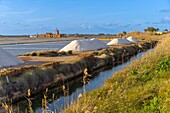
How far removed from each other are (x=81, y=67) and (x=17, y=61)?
477 centimetres

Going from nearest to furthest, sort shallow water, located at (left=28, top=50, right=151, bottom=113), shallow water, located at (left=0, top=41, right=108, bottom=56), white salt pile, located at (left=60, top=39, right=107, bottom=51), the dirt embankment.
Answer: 1. shallow water, located at (left=28, top=50, right=151, bottom=113)
2. the dirt embankment
3. white salt pile, located at (left=60, top=39, right=107, bottom=51)
4. shallow water, located at (left=0, top=41, right=108, bottom=56)

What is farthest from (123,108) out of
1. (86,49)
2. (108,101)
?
(86,49)

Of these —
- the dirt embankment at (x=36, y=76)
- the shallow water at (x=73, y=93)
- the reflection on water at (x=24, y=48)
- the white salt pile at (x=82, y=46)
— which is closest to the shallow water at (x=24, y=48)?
the reflection on water at (x=24, y=48)

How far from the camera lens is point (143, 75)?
1105 cm

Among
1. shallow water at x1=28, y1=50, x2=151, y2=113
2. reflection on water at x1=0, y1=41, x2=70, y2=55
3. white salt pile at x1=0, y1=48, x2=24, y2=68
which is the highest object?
white salt pile at x1=0, y1=48, x2=24, y2=68

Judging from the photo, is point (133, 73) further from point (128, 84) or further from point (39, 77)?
point (39, 77)

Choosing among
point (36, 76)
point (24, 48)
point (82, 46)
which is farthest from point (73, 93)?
point (24, 48)

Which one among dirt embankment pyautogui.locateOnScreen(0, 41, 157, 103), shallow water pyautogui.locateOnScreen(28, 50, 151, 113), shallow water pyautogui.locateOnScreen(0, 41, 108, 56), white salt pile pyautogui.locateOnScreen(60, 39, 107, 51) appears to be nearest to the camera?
shallow water pyautogui.locateOnScreen(28, 50, 151, 113)

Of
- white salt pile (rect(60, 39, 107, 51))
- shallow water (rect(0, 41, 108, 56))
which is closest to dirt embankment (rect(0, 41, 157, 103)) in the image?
white salt pile (rect(60, 39, 107, 51))

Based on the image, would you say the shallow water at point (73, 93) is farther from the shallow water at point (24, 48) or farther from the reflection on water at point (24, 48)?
the reflection on water at point (24, 48)

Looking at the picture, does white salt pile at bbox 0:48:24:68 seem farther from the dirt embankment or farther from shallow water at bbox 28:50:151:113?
shallow water at bbox 28:50:151:113

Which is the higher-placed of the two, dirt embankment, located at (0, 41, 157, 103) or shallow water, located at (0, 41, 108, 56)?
dirt embankment, located at (0, 41, 157, 103)

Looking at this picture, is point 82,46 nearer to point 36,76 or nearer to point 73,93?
point 36,76

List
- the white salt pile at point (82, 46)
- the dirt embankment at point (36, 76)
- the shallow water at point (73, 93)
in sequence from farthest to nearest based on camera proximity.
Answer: the white salt pile at point (82, 46) < the dirt embankment at point (36, 76) < the shallow water at point (73, 93)
